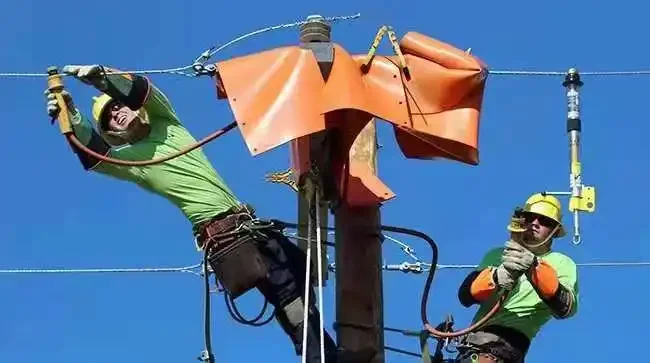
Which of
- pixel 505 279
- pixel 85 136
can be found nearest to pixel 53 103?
pixel 85 136

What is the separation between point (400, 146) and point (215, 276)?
1.06 metres

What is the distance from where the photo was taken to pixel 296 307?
5535 millimetres

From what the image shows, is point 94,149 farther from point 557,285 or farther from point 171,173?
point 557,285

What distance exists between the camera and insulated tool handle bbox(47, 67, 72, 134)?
207 inches

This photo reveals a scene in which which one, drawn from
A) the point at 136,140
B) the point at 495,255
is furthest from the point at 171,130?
the point at 495,255

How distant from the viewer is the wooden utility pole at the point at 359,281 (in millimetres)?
5062

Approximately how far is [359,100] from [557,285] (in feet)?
4.59


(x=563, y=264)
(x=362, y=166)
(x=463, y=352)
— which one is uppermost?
(x=362, y=166)

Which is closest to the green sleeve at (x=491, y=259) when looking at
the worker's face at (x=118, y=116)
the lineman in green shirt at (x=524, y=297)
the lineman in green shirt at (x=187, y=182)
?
the lineman in green shirt at (x=524, y=297)

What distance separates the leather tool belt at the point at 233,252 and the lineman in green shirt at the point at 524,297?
989mm

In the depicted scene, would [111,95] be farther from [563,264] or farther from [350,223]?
[563,264]

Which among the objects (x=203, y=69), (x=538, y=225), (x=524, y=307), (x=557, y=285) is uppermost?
(x=203, y=69)

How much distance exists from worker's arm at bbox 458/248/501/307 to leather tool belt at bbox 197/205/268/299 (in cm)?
94

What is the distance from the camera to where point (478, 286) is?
582 centimetres
